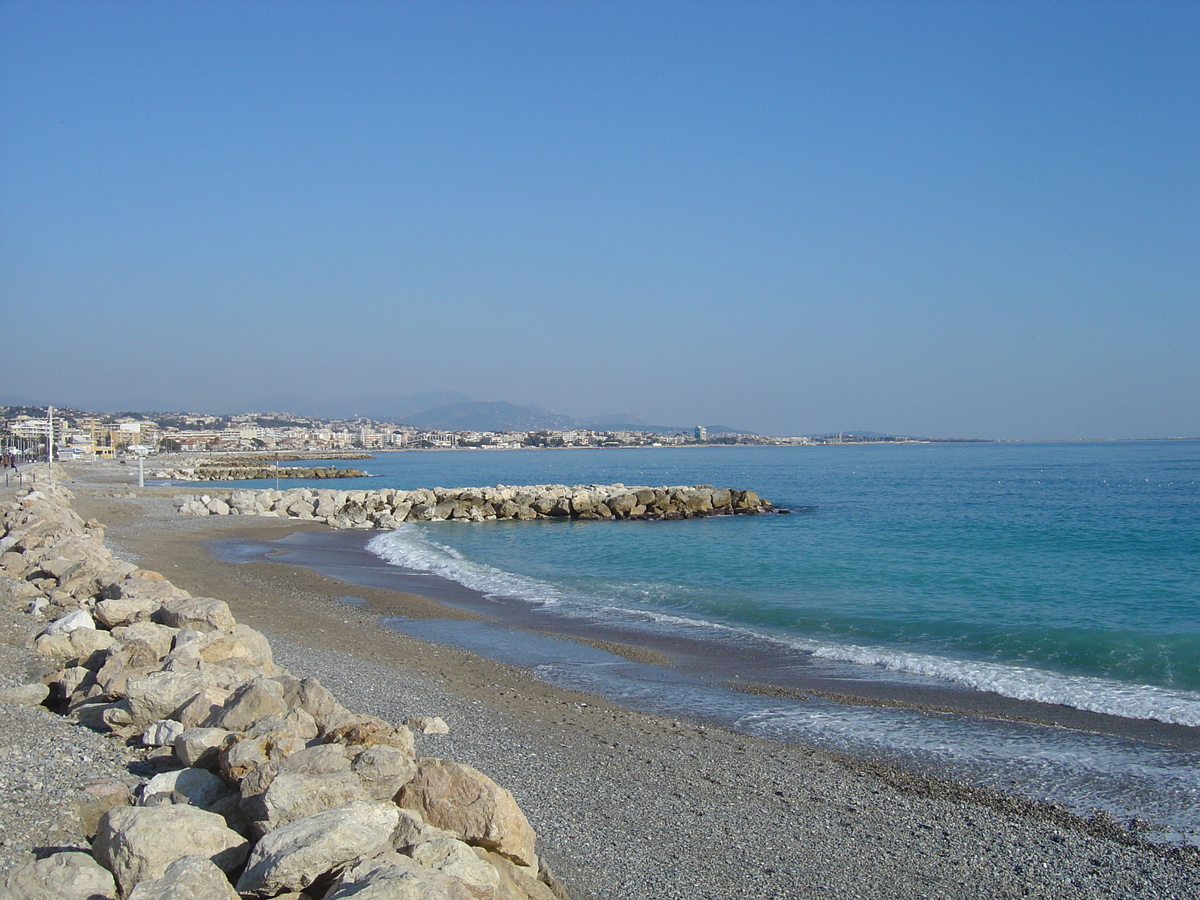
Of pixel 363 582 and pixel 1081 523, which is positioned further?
pixel 1081 523


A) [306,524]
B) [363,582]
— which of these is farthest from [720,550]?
[306,524]

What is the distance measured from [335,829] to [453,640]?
844 cm

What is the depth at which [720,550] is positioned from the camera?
24.0m

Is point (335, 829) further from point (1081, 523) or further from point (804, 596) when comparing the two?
point (1081, 523)

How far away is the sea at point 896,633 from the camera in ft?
24.7

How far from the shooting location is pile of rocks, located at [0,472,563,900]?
352 centimetres

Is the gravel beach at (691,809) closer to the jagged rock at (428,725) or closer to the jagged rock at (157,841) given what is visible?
the jagged rock at (428,725)

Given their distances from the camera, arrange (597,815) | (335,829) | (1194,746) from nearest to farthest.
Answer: (335,829) < (597,815) < (1194,746)

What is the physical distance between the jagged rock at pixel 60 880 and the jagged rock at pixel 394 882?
975 mm

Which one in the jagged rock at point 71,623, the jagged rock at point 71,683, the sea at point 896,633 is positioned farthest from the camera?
the jagged rock at point 71,623

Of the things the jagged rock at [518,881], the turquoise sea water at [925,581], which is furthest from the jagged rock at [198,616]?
the turquoise sea water at [925,581]

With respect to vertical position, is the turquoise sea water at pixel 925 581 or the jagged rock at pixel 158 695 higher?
the jagged rock at pixel 158 695

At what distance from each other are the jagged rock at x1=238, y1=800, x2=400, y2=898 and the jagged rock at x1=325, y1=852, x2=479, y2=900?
119 mm

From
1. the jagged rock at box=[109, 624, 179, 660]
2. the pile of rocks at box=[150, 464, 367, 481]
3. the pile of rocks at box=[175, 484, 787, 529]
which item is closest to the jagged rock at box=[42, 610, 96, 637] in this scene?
the jagged rock at box=[109, 624, 179, 660]
